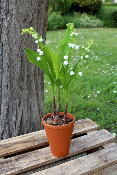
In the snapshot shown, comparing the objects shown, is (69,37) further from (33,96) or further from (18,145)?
(18,145)

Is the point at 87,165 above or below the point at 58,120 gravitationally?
below

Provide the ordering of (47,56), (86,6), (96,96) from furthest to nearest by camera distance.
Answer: (86,6) < (96,96) < (47,56)

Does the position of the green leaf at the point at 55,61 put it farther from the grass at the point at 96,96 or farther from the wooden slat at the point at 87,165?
the grass at the point at 96,96

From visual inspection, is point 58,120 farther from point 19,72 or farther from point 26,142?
point 19,72

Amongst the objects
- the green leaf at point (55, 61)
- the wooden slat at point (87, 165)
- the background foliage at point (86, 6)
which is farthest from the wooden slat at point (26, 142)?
the background foliage at point (86, 6)

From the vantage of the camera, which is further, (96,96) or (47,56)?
(96,96)

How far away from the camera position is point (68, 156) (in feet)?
3.94

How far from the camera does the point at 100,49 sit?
16.9 feet

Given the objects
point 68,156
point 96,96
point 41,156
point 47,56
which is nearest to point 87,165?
point 68,156

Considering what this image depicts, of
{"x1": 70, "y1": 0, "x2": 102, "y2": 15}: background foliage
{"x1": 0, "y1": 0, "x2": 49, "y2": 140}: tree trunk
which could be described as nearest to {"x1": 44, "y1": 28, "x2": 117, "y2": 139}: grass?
{"x1": 0, "y1": 0, "x2": 49, "y2": 140}: tree trunk

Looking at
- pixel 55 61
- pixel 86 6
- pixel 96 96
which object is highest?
pixel 86 6

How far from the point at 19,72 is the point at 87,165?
87 centimetres

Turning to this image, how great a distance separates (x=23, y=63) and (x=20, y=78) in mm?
128

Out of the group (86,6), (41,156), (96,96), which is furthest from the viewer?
(86,6)
